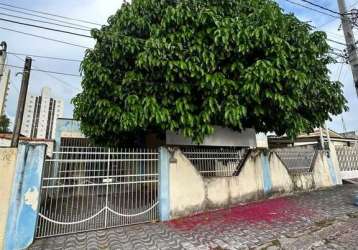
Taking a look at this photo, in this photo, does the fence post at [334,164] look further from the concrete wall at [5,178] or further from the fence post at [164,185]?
the concrete wall at [5,178]

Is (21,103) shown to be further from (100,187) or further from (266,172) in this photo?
(266,172)

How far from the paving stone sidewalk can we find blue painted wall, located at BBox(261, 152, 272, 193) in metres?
1.34

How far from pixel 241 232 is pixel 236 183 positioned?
2562mm

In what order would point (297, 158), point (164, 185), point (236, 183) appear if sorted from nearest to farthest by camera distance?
1. point (164, 185)
2. point (236, 183)
3. point (297, 158)

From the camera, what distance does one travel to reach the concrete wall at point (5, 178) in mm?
4203

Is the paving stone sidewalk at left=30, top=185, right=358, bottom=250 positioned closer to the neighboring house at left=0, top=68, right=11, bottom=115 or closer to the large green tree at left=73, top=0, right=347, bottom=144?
the large green tree at left=73, top=0, right=347, bottom=144

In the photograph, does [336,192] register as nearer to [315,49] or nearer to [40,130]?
[315,49]

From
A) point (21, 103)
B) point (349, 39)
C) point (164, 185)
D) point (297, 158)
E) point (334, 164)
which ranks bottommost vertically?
point (164, 185)

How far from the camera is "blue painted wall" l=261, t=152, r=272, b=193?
8.09 meters

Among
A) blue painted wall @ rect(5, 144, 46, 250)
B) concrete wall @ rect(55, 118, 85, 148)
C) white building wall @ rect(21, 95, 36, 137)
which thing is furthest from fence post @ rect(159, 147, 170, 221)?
concrete wall @ rect(55, 118, 85, 148)

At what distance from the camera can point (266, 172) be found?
26.8 feet

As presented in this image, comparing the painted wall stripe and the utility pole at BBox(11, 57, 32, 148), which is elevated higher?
the utility pole at BBox(11, 57, 32, 148)

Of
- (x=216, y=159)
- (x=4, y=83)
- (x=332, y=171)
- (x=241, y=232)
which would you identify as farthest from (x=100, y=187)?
(x=4, y=83)

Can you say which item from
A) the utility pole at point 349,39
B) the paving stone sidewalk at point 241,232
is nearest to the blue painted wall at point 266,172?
the paving stone sidewalk at point 241,232
